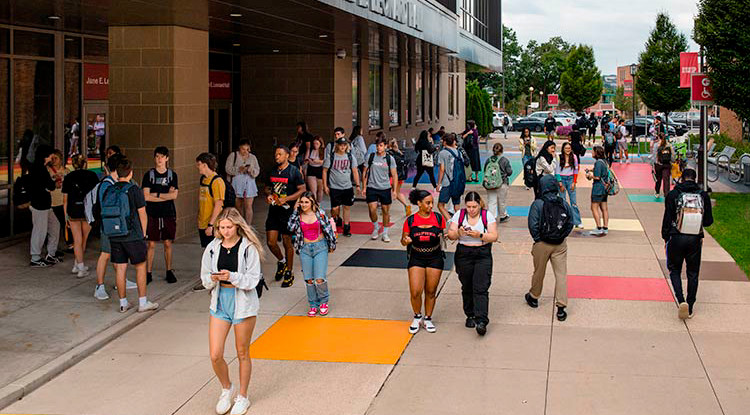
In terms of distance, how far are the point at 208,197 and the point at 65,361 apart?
346 centimetres

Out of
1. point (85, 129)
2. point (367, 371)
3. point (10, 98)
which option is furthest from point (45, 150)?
point (367, 371)

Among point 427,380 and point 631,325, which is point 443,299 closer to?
point 631,325

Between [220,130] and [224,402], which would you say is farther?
[220,130]

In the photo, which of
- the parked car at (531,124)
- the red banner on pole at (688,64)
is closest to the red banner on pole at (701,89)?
the red banner on pole at (688,64)

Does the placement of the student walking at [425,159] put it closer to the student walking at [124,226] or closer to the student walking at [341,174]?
the student walking at [341,174]

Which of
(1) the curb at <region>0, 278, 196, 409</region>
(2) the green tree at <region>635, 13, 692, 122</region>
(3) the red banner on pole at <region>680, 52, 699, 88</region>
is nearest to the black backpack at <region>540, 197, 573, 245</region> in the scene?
(1) the curb at <region>0, 278, 196, 409</region>

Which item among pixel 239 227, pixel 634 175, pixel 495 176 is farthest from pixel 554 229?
pixel 634 175

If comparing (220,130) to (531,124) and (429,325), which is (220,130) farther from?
(531,124)

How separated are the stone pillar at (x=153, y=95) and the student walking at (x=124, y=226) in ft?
16.9

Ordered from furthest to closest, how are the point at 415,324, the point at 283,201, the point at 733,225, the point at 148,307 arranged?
the point at 733,225 → the point at 283,201 → the point at 148,307 → the point at 415,324

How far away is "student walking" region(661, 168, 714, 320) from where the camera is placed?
35.2ft

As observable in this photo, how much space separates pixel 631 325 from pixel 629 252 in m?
5.11

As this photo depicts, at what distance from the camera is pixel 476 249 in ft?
33.5

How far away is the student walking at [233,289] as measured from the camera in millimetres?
7719
